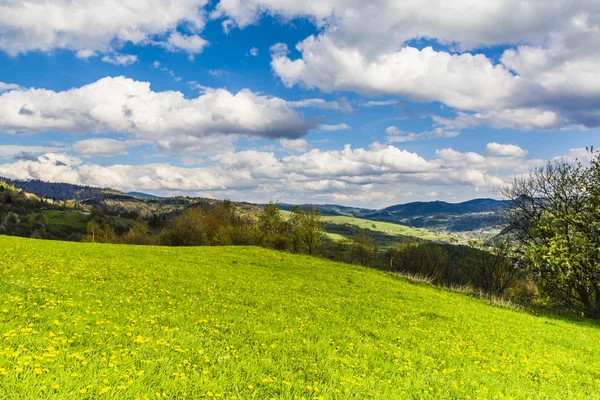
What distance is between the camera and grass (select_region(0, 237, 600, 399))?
28.5ft

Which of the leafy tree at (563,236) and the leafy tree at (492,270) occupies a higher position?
the leafy tree at (563,236)

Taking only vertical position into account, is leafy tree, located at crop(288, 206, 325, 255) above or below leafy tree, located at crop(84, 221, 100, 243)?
above

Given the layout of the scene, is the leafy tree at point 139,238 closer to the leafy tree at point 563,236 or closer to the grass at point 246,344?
the grass at point 246,344

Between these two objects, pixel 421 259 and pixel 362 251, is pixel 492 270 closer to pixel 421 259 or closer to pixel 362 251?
pixel 421 259

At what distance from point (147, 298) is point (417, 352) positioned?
14.3 meters

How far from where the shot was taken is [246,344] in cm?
1324

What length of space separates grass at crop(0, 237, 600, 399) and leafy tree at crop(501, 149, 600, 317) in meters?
12.8

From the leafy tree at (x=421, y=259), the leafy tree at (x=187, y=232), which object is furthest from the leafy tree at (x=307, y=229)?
the leafy tree at (x=421, y=259)

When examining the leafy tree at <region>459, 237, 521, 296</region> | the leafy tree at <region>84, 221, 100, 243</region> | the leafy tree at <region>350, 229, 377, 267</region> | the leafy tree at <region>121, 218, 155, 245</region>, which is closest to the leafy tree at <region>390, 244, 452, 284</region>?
the leafy tree at <region>350, 229, 377, 267</region>

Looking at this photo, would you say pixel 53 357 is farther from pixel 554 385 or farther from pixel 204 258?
pixel 204 258

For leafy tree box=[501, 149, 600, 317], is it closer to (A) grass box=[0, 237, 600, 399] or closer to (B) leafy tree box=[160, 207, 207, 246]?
(A) grass box=[0, 237, 600, 399]

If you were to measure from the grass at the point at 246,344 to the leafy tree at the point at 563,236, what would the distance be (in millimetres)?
12804

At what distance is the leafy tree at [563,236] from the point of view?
116 feet

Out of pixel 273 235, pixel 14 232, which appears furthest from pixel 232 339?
A: pixel 14 232
